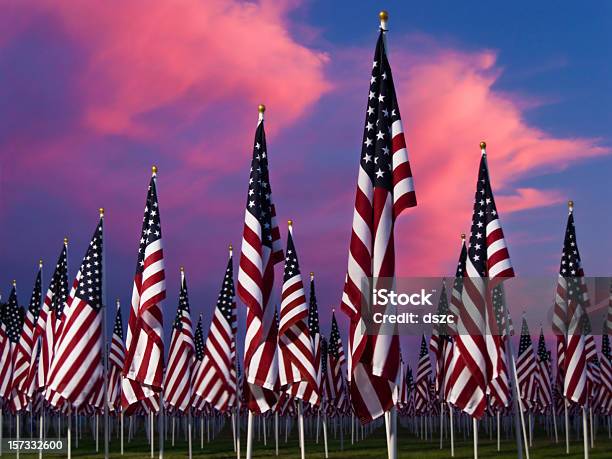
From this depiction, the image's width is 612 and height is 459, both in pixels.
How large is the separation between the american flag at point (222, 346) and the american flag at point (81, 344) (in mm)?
9007

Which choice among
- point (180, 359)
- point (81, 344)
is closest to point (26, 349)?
point (180, 359)

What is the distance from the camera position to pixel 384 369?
13945 mm

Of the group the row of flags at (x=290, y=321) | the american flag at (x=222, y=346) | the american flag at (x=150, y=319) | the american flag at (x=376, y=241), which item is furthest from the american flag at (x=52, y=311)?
the american flag at (x=376, y=241)

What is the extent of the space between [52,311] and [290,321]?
15013 mm

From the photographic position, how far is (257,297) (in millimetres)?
19062

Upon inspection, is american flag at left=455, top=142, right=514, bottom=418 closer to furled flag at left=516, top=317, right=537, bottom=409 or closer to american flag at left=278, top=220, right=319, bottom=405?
american flag at left=278, top=220, right=319, bottom=405

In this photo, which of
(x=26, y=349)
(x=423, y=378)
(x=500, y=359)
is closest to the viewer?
(x=500, y=359)

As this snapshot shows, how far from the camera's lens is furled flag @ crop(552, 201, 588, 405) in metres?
34.4

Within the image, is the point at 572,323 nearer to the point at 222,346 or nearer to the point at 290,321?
the point at 290,321

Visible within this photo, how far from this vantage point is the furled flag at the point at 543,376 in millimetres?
60781

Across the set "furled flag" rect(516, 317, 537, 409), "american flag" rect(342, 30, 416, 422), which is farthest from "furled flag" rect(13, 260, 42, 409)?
"furled flag" rect(516, 317, 537, 409)

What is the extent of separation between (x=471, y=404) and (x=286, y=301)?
7045 millimetres

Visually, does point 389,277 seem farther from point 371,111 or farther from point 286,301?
point 286,301

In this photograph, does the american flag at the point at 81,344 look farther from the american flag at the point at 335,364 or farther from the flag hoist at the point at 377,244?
the american flag at the point at 335,364
